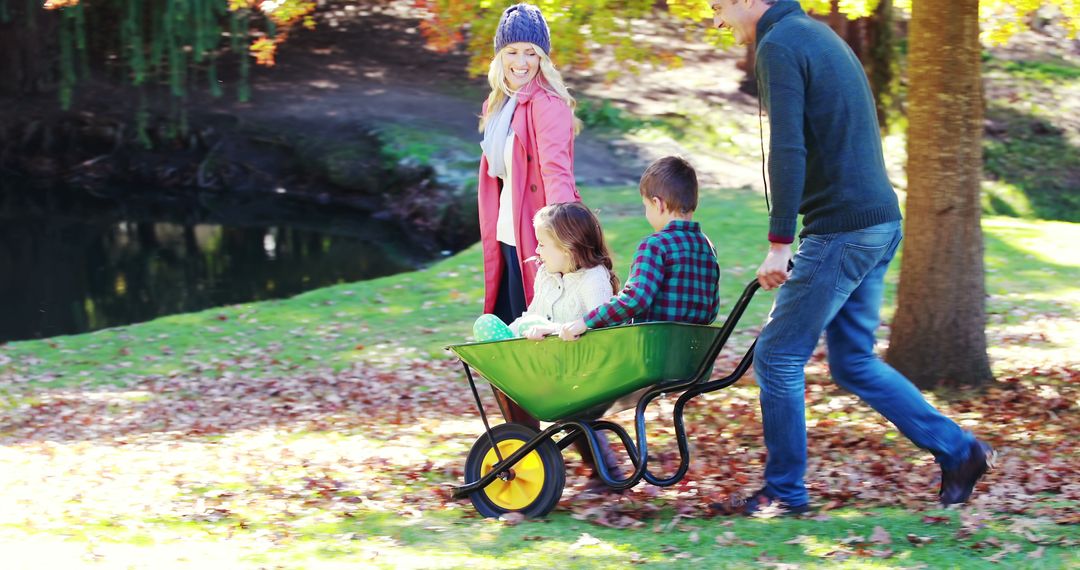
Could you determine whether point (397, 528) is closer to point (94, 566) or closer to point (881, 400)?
point (94, 566)

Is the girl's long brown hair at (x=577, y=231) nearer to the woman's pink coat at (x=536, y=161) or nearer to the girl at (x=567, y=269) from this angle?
the girl at (x=567, y=269)

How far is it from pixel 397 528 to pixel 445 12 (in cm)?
692

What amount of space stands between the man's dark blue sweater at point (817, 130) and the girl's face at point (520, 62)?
1020mm

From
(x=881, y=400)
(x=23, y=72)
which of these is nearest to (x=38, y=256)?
(x=23, y=72)

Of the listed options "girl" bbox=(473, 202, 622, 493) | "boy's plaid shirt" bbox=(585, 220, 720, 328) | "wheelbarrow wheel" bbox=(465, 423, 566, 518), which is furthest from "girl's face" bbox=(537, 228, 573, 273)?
"wheelbarrow wheel" bbox=(465, 423, 566, 518)

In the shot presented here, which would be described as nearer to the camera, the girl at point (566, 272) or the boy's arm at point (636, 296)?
the boy's arm at point (636, 296)

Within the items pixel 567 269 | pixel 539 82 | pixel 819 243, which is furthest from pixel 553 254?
pixel 819 243

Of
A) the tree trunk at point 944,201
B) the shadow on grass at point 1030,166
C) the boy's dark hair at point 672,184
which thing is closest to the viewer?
the boy's dark hair at point 672,184

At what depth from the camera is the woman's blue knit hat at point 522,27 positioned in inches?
180

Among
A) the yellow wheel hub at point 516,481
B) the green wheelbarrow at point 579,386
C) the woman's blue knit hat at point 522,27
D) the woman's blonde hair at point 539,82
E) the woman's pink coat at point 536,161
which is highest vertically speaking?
the woman's blue knit hat at point 522,27

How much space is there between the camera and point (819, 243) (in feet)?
12.8

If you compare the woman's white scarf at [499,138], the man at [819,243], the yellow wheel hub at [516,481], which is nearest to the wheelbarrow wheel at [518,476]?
the yellow wheel hub at [516,481]

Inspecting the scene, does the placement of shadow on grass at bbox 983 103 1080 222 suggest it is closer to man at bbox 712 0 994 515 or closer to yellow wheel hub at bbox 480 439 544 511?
man at bbox 712 0 994 515

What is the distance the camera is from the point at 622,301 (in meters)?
3.98
